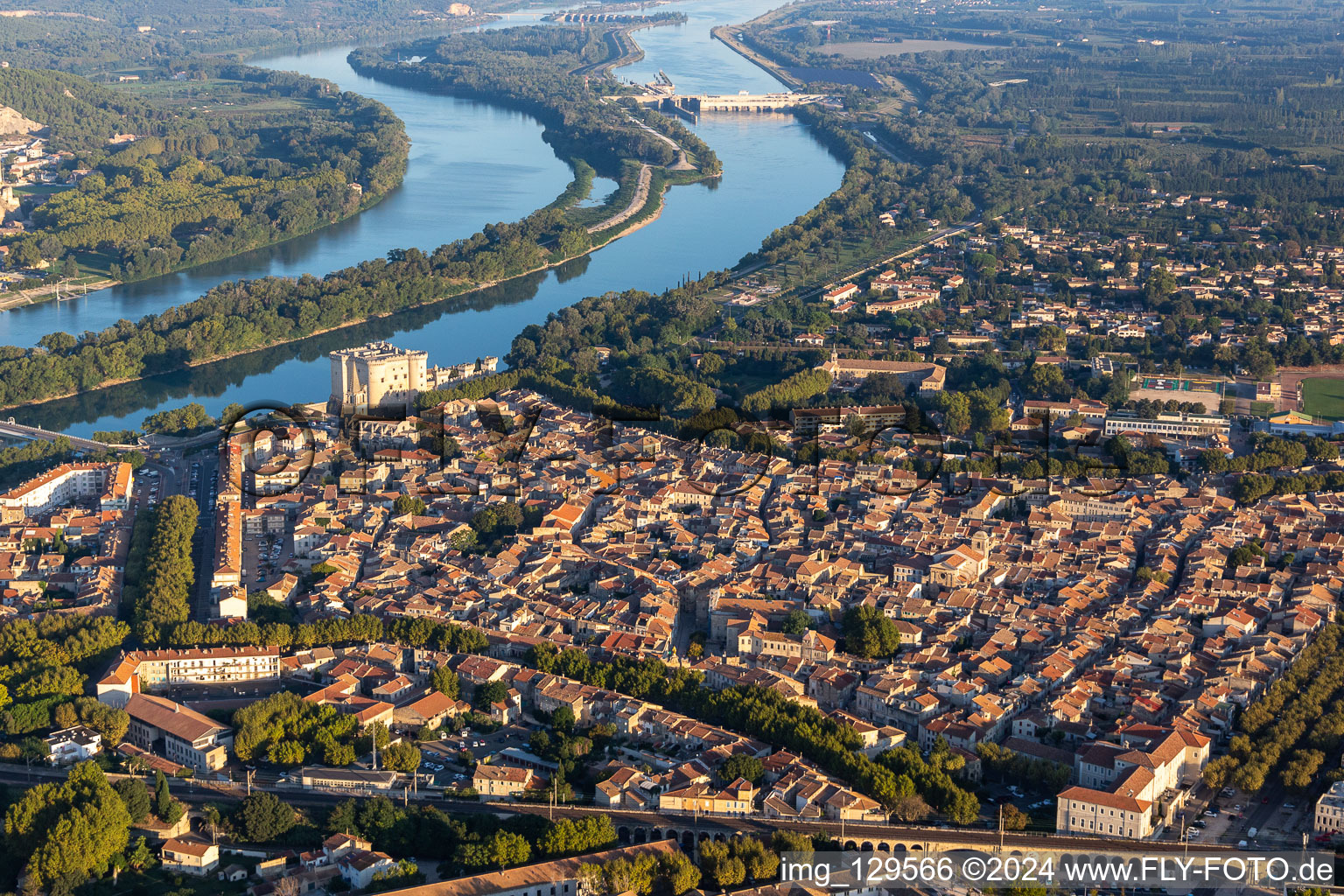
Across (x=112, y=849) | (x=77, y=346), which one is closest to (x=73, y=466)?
(x=77, y=346)

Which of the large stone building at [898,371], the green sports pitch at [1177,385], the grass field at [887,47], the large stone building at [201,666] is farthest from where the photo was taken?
the grass field at [887,47]

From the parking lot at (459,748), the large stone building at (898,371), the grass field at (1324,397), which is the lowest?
the parking lot at (459,748)

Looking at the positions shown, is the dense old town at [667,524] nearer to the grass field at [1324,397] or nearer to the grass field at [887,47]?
the grass field at [1324,397]

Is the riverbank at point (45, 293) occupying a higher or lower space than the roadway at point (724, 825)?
lower

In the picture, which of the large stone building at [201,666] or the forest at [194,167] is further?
the forest at [194,167]

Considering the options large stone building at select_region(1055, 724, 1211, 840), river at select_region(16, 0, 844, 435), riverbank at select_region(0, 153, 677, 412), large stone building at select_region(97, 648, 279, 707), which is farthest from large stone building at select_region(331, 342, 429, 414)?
large stone building at select_region(1055, 724, 1211, 840)

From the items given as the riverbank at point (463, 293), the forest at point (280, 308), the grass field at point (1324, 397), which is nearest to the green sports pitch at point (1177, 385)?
the grass field at point (1324, 397)

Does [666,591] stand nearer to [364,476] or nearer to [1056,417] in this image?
[364,476]

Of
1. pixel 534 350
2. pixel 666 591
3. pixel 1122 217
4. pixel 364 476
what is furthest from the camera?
pixel 1122 217
